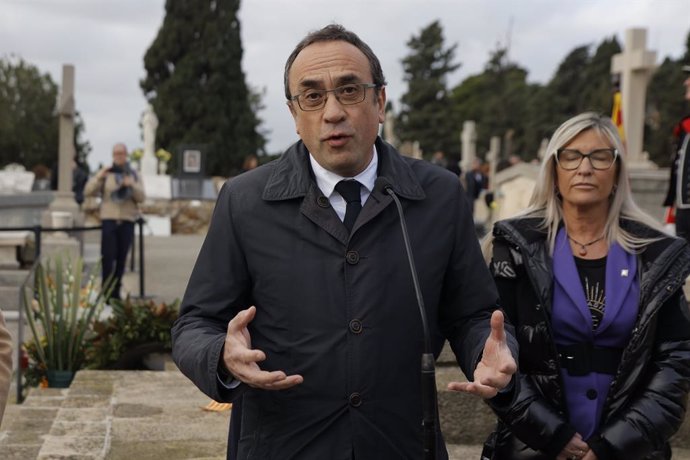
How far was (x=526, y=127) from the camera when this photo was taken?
65375mm

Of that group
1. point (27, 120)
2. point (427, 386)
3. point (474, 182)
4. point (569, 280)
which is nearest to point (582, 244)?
point (569, 280)

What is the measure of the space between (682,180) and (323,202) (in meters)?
6.42

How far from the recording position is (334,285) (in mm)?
2447

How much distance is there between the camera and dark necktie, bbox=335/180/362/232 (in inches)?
100

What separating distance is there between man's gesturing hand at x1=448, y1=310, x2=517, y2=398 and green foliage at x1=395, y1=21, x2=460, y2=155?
205 feet

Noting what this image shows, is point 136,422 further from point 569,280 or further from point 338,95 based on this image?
point 338,95

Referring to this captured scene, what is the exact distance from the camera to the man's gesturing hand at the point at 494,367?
2.25 metres

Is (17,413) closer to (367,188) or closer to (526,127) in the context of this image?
(367,188)

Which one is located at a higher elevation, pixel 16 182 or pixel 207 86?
pixel 207 86

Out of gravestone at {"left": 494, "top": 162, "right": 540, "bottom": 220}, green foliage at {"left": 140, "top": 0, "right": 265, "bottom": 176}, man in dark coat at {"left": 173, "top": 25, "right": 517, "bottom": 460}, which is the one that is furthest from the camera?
green foliage at {"left": 140, "top": 0, "right": 265, "bottom": 176}

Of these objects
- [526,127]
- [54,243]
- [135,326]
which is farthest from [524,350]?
[526,127]

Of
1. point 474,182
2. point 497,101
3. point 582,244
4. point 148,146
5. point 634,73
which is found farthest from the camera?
point 497,101

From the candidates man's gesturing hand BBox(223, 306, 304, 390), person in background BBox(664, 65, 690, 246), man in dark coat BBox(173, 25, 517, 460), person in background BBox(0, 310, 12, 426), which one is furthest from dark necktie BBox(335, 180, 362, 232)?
person in background BBox(664, 65, 690, 246)

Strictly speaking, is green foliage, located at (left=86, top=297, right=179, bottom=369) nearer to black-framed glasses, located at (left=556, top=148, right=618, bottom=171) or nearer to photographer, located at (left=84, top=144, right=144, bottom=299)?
photographer, located at (left=84, top=144, right=144, bottom=299)
